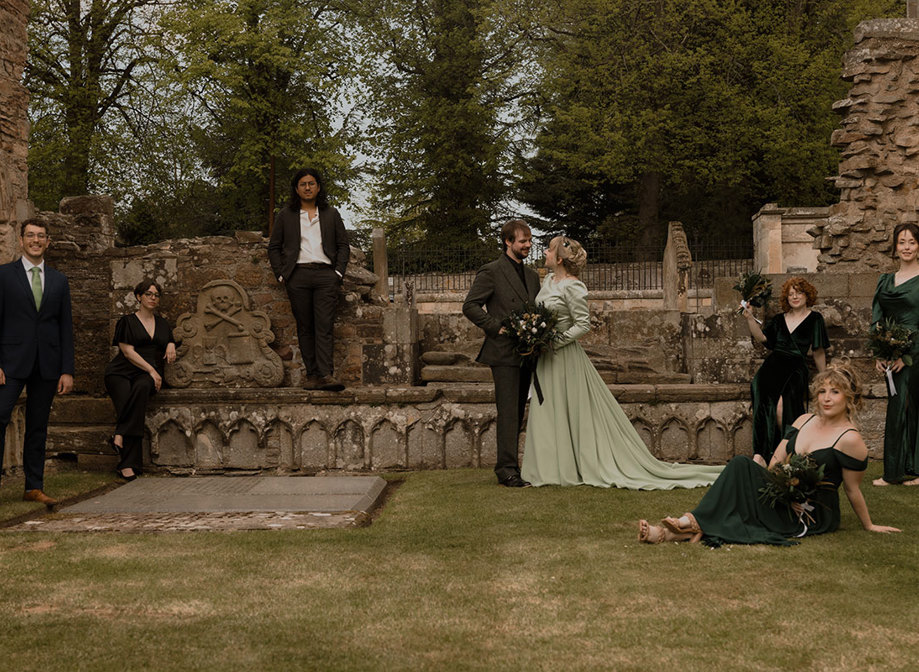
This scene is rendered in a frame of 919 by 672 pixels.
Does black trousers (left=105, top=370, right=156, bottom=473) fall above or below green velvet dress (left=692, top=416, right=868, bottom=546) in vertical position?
above

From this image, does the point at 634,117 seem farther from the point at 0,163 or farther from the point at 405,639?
the point at 405,639

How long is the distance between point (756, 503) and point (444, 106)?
28.8 m

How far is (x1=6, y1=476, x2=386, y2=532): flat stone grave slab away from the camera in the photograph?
255 inches

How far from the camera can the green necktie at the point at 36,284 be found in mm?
7492

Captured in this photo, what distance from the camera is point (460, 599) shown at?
4531 mm

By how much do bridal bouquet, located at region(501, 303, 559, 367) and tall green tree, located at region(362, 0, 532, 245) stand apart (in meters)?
25.0

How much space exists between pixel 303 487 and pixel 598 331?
4421mm

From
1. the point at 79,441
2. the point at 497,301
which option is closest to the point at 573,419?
the point at 497,301

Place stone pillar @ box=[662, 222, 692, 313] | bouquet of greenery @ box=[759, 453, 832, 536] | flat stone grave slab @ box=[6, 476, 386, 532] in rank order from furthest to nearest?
1. stone pillar @ box=[662, 222, 692, 313]
2. flat stone grave slab @ box=[6, 476, 386, 532]
3. bouquet of greenery @ box=[759, 453, 832, 536]

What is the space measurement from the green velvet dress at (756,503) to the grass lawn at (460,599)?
161mm

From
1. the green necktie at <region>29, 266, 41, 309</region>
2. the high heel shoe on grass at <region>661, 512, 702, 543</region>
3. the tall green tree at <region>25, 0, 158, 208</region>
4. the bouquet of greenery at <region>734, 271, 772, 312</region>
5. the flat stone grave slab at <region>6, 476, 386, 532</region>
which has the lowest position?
the flat stone grave slab at <region>6, 476, 386, 532</region>

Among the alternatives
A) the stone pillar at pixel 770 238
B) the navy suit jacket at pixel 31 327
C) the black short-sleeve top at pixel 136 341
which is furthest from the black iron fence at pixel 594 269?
the navy suit jacket at pixel 31 327

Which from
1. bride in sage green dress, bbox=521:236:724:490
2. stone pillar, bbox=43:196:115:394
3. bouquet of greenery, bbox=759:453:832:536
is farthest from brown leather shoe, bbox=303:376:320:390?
bouquet of greenery, bbox=759:453:832:536

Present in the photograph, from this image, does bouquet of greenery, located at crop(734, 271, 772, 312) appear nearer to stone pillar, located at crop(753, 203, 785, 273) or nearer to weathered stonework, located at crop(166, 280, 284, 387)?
weathered stonework, located at crop(166, 280, 284, 387)
